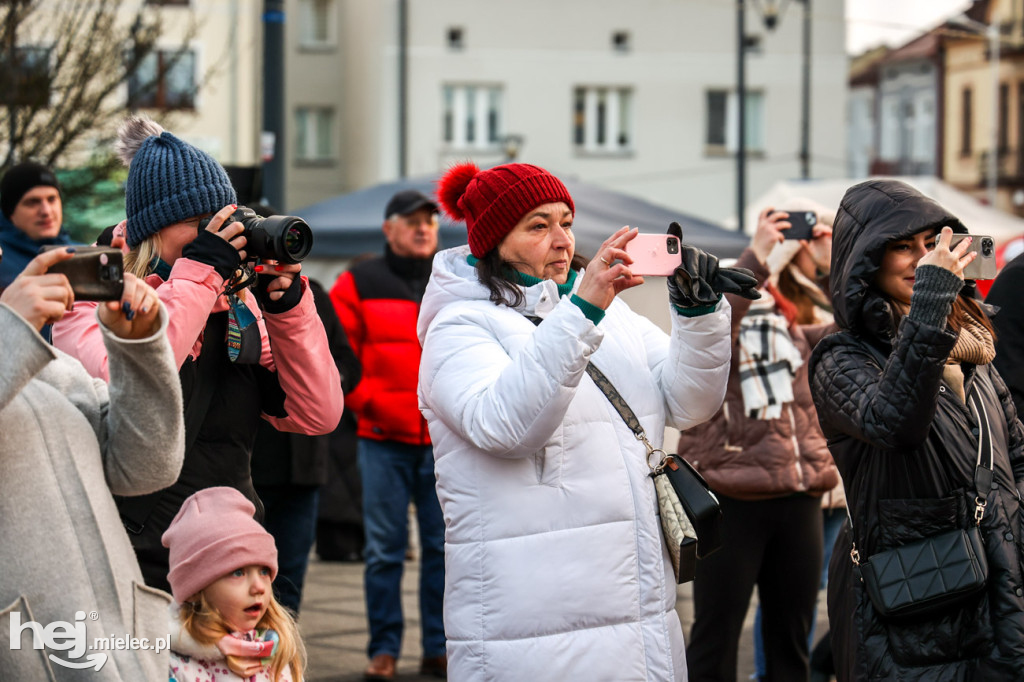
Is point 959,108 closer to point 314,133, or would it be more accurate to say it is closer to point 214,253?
point 314,133

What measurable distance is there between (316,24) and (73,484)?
3278 cm

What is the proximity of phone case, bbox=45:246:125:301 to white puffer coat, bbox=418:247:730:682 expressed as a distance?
1036 mm

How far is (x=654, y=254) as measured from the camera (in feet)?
10.7

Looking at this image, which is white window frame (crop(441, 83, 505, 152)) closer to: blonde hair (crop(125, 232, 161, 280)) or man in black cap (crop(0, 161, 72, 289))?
man in black cap (crop(0, 161, 72, 289))

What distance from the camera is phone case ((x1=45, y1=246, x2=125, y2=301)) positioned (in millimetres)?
2338

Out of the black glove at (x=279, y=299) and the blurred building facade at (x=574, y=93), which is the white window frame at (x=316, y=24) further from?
the black glove at (x=279, y=299)

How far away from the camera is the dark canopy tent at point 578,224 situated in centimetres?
924

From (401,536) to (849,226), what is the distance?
10.5 feet

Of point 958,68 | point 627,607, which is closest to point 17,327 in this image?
point 627,607

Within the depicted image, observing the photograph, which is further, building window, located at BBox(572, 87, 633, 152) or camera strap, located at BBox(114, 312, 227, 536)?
building window, located at BBox(572, 87, 633, 152)

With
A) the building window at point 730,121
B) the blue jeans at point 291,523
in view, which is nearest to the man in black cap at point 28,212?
the blue jeans at point 291,523

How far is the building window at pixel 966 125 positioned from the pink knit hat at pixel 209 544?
4477 cm

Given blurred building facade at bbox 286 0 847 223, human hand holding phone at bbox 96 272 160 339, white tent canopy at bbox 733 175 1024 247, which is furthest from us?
blurred building facade at bbox 286 0 847 223

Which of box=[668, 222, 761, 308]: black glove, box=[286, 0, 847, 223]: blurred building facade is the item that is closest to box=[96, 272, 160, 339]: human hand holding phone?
box=[668, 222, 761, 308]: black glove
